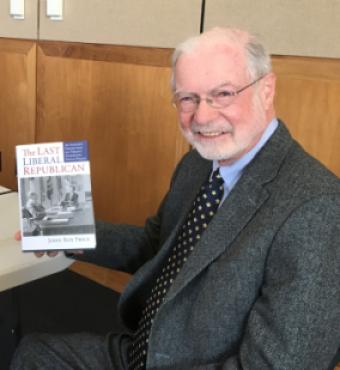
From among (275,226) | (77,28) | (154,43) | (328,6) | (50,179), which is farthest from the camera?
(77,28)

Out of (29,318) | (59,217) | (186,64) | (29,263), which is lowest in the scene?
(29,318)

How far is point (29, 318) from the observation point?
1.89 meters

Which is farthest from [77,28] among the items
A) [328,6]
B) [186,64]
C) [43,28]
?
[186,64]

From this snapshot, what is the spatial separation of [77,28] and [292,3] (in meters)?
1.00

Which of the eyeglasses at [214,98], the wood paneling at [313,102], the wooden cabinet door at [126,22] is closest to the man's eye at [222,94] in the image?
the eyeglasses at [214,98]

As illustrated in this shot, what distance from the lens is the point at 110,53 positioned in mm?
1937

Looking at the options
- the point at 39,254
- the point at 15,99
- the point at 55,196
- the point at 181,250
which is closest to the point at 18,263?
the point at 39,254

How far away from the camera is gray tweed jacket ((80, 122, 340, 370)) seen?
710 millimetres

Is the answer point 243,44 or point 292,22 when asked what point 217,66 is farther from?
point 292,22

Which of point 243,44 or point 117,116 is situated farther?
point 117,116

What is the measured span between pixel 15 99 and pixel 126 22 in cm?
83

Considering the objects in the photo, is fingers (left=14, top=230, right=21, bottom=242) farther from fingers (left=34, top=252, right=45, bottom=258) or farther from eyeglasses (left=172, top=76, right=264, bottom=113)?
eyeglasses (left=172, top=76, right=264, bottom=113)

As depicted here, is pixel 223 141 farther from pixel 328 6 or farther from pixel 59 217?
pixel 328 6

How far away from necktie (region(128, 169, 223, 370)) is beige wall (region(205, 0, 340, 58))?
672 mm
